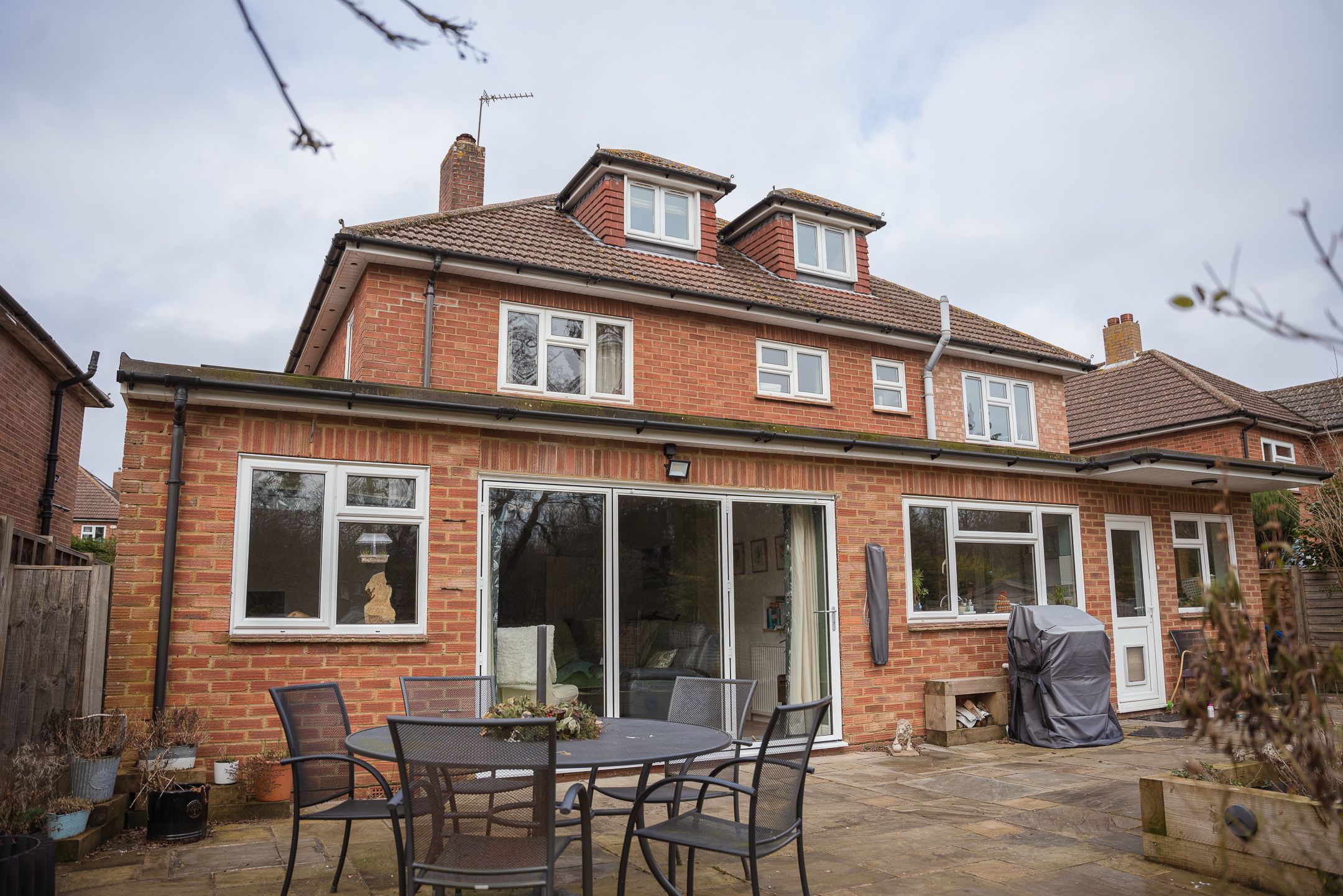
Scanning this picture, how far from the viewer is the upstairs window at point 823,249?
548 inches

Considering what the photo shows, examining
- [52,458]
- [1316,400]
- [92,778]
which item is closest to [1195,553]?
[92,778]

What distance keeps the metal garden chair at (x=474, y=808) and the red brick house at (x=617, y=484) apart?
2.30 meters

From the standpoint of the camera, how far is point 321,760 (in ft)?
14.2

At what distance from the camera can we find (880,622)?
8.64m

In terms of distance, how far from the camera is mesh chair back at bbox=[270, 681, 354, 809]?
4.28 meters

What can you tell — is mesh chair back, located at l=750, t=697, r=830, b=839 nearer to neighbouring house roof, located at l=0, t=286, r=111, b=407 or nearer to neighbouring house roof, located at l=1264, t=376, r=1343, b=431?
neighbouring house roof, located at l=0, t=286, r=111, b=407

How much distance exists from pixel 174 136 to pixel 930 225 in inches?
787

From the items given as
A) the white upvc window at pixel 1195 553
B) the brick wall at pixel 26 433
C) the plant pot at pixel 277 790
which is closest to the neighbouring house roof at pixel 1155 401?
the white upvc window at pixel 1195 553

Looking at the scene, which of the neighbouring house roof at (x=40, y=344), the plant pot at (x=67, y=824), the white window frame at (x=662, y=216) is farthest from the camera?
the white window frame at (x=662, y=216)

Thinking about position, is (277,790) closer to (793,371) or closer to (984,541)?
(984,541)

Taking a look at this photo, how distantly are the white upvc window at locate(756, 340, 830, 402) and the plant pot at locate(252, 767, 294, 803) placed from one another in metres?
7.66

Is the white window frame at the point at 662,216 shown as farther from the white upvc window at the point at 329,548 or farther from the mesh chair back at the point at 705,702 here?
the mesh chair back at the point at 705,702

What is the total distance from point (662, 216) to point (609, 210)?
82cm

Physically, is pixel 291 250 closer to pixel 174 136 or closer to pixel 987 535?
pixel 174 136
